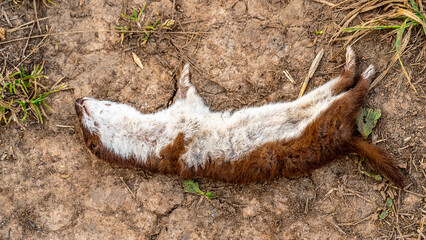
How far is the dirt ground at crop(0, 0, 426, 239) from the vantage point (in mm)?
3982

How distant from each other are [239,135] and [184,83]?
91 centimetres

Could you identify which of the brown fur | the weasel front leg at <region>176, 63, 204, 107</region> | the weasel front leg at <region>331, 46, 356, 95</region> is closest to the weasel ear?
the weasel front leg at <region>176, 63, 204, 107</region>

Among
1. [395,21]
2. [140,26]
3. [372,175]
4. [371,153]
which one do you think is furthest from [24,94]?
[395,21]

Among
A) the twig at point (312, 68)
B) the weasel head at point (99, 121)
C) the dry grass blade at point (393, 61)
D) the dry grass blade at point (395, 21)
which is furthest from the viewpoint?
the twig at point (312, 68)

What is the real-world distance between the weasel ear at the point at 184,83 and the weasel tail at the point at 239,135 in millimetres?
12

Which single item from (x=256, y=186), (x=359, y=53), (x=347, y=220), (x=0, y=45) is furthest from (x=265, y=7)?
(x=0, y=45)

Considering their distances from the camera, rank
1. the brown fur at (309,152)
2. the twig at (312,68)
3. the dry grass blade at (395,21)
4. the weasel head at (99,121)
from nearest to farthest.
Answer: the brown fur at (309,152) < the dry grass blade at (395,21) < the weasel head at (99,121) < the twig at (312,68)

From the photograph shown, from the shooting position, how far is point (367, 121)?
376cm

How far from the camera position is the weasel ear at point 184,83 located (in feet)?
13.1

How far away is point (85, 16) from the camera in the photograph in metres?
4.09

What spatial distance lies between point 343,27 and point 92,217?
12.0 ft

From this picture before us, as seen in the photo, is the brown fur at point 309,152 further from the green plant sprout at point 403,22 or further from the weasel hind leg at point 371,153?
the green plant sprout at point 403,22

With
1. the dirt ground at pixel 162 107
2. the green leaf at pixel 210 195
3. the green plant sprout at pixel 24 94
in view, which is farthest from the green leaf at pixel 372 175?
the green plant sprout at pixel 24 94

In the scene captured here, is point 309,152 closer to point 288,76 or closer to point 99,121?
point 288,76
